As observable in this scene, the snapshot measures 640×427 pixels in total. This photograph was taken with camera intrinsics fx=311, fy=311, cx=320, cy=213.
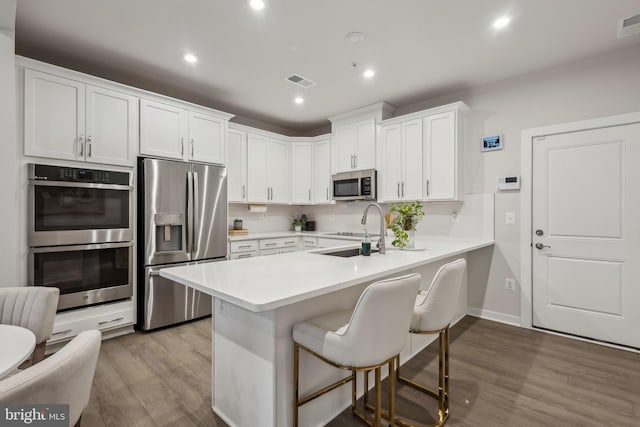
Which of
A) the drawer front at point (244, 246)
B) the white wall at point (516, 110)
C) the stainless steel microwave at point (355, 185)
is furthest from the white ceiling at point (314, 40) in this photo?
the drawer front at point (244, 246)

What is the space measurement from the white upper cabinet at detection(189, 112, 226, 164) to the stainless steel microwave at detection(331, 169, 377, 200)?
165 centimetres

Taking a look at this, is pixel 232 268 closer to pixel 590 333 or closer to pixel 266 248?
pixel 266 248

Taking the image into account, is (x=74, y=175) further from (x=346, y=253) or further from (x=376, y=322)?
(x=376, y=322)

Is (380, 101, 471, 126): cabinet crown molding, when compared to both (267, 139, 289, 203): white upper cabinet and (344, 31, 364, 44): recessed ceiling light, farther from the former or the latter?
(267, 139, 289, 203): white upper cabinet

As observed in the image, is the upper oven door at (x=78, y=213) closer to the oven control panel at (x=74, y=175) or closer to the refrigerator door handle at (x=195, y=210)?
the oven control panel at (x=74, y=175)

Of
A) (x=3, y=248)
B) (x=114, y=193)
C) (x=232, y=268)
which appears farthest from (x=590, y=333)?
(x=3, y=248)

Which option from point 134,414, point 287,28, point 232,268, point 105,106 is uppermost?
point 287,28

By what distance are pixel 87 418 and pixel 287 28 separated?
2941 millimetres

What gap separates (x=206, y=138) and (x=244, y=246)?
1402mm

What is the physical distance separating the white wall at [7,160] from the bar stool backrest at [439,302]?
2786 mm

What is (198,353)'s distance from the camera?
2654 mm

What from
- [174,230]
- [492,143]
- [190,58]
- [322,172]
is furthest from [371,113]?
[174,230]

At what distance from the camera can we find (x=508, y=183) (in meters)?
3.34

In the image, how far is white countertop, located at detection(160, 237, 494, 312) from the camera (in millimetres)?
1250
